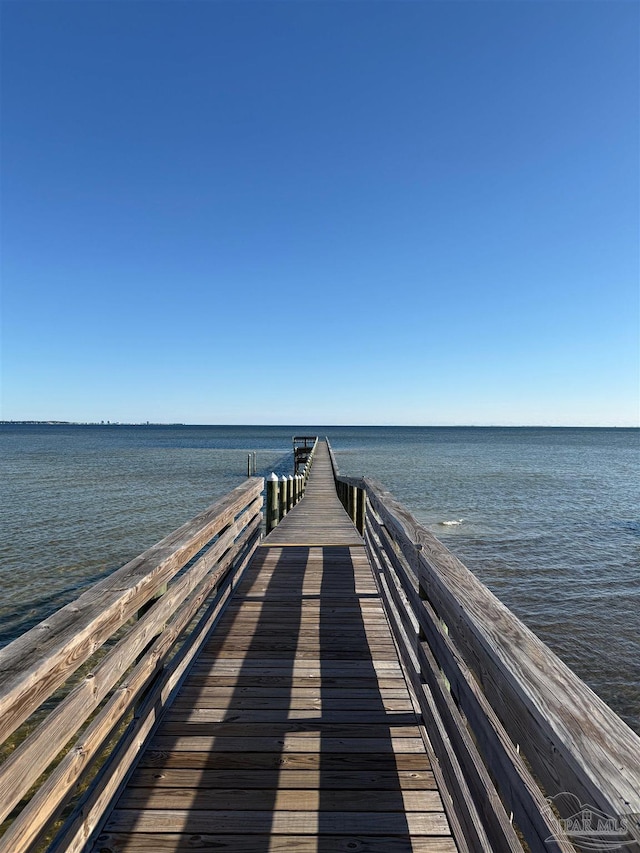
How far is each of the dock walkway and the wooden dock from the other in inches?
0.4

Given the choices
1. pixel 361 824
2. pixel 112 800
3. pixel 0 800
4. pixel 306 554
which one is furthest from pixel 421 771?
pixel 306 554

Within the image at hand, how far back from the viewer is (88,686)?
194 cm

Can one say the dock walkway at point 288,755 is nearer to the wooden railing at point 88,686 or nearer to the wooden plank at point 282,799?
the wooden plank at point 282,799

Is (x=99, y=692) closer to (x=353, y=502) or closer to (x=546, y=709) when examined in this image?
(x=546, y=709)

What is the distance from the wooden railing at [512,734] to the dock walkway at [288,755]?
284mm

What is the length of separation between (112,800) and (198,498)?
2141 cm

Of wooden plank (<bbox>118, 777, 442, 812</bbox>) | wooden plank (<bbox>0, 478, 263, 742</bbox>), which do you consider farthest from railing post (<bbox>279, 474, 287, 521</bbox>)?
wooden plank (<bbox>118, 777, 442, 812</bbox>)

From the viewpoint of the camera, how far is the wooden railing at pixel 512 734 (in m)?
1.09

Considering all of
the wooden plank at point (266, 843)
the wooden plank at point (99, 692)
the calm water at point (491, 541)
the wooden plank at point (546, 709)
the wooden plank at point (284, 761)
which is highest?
the wooden plank at point (546, 709)

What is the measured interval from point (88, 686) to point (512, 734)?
67.8 inches

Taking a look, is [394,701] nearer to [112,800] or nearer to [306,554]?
[112,800]

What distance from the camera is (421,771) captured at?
103 inches

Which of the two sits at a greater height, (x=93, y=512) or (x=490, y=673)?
(x=490, y=673)

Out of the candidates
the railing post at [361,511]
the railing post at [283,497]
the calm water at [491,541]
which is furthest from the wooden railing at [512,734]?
the railing post at [283,497]
